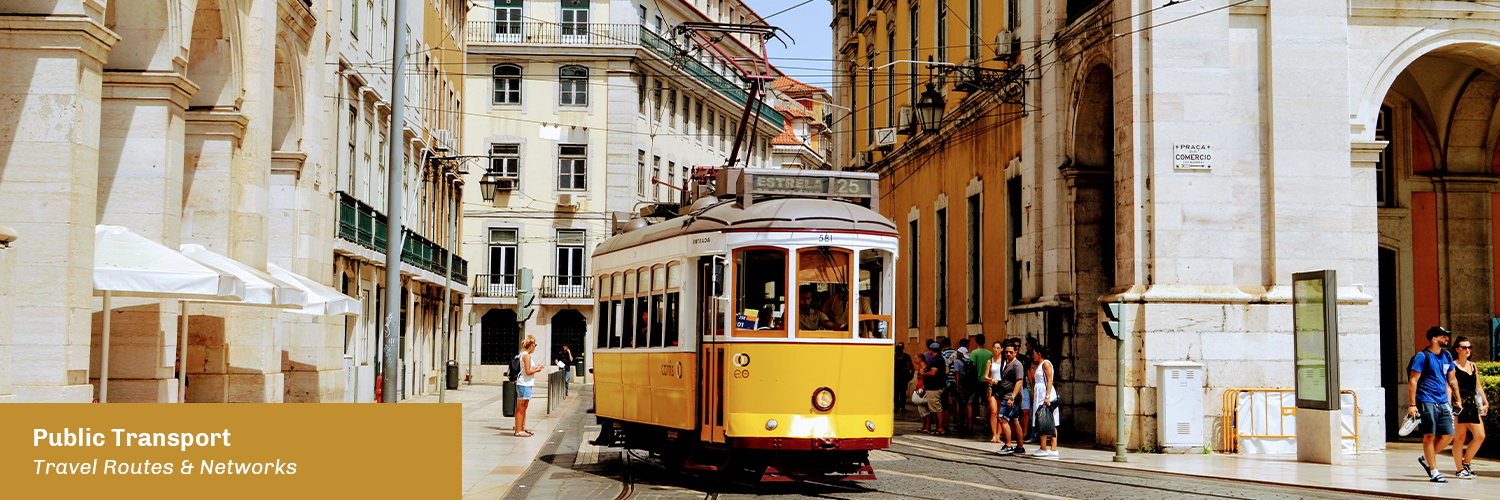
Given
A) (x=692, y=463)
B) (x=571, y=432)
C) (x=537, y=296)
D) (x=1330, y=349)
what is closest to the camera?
(x=692, y=463)

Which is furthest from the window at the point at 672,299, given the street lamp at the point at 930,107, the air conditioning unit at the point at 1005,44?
the street lamp at the point at 930,107

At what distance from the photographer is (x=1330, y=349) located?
17.0 metres

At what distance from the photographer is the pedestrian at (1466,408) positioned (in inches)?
603

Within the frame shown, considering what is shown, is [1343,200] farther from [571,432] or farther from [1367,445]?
[571,432]

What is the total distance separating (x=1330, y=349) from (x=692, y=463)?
26.0 feet

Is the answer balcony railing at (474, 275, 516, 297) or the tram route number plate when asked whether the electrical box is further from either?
balcony railing at (474, 275, 516, 297)

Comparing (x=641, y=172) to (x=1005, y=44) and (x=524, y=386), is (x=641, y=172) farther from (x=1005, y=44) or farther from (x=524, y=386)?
(x=524, y=386)

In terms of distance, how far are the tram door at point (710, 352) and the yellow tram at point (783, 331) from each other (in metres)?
0.01

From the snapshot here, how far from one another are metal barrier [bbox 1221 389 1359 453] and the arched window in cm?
4080

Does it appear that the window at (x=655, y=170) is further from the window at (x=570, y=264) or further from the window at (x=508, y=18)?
the window at (x=508, y=18)

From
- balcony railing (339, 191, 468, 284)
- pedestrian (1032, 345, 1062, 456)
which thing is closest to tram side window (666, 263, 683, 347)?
pedestrian (1032, 345, 1062, 456)

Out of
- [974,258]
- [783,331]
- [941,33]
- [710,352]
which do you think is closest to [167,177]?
[710,352]

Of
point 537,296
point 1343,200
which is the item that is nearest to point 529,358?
point 1343,200

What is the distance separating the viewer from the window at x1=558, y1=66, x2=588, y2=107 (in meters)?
56.4
